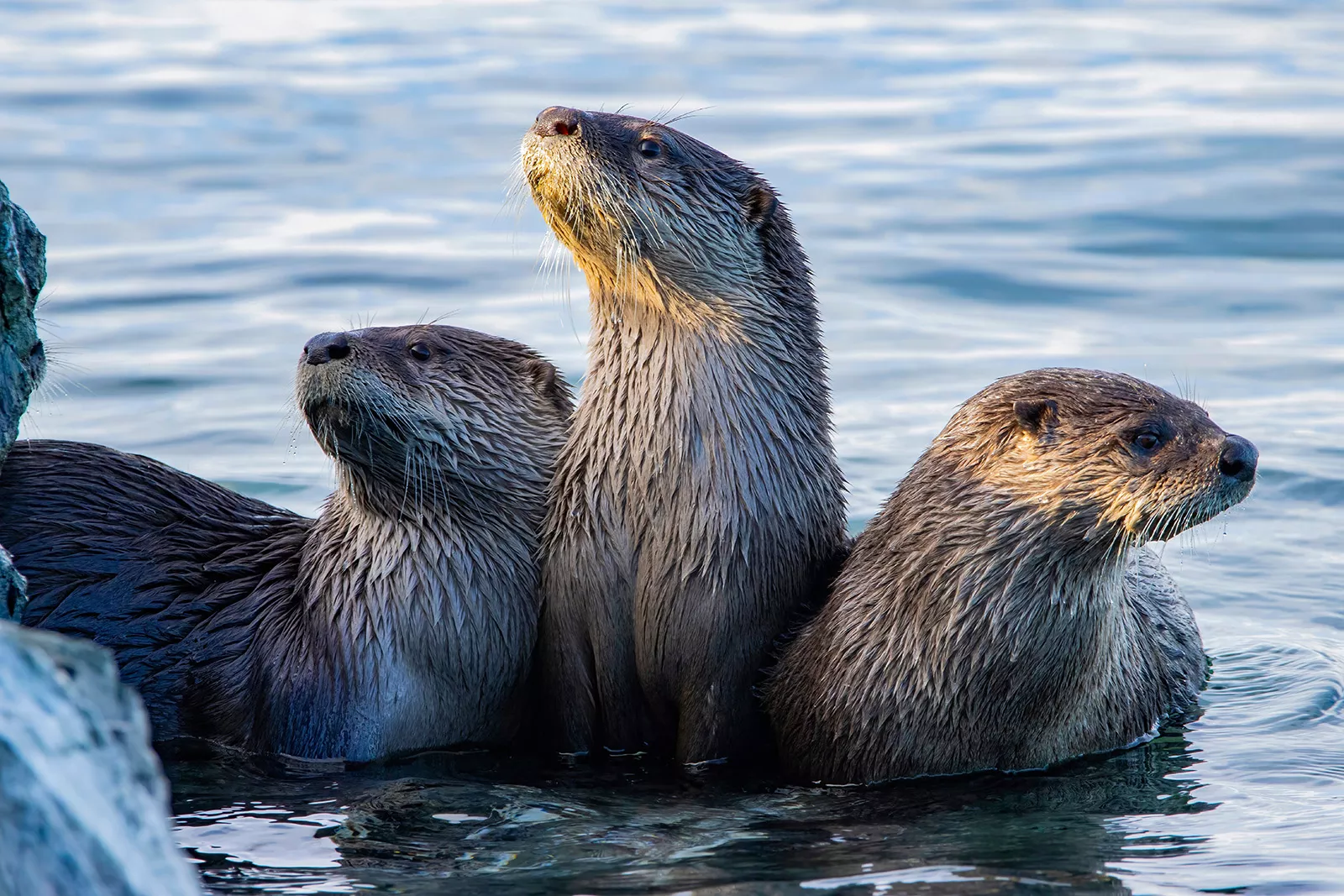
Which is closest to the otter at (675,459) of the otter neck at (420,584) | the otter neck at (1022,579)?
the otter neck at (420,584)

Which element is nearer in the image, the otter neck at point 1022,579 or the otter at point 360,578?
the otter neck at point 1022,579

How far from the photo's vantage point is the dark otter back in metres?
5.24

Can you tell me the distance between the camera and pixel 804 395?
17.1 feet

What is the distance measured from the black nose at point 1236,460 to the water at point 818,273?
88 centimetres

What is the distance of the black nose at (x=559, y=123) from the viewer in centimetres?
513

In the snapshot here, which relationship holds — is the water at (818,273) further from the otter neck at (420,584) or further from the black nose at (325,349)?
the black nose at (325,349)

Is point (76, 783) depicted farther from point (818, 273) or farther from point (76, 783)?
point (818, 273)

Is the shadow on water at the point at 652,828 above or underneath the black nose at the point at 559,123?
underneath

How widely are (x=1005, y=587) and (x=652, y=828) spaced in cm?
105

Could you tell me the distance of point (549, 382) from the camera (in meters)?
5.55

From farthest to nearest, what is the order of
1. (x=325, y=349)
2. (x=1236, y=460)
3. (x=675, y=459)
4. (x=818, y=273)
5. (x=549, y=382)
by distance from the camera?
1. (x=818, y=273)
2. (x=549, y=382)
3. (x=675, y=459)
4. (x=325, y=349)
5. (x=1236, y=460)

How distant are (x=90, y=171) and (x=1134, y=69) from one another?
754 cm

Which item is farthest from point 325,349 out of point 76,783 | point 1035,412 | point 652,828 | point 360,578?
point 76,783

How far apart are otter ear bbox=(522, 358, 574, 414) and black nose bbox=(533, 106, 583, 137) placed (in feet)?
2.34
